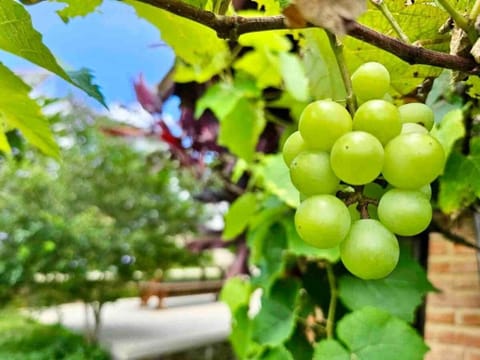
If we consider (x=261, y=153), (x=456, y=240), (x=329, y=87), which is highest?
(x=329, y=87)

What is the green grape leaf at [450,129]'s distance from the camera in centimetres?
47

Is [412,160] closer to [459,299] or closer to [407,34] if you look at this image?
[407,34]

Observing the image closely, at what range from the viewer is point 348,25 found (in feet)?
0.56

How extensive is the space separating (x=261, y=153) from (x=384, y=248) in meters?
0.80

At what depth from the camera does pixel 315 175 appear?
0.70ft

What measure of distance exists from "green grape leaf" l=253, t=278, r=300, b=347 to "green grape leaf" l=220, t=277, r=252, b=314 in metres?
0.14

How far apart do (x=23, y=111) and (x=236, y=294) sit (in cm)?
60

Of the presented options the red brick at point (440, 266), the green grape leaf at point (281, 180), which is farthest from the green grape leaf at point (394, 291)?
the red brick at point (440, 266)

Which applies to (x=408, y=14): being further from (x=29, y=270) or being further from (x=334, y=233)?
(x=29, y=270)

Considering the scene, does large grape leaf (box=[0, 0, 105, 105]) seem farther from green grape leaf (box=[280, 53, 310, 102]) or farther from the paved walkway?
the paved walkway

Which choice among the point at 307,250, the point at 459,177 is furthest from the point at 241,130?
the point at 459,177

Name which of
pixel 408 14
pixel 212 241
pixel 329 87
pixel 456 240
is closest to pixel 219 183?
pixel 212 241

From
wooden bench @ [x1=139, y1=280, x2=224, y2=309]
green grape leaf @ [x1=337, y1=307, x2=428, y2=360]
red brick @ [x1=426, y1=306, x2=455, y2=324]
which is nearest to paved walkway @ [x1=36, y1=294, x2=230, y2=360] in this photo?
wooden bench @ [x1=139, y1=280, x2=224, y2=309]

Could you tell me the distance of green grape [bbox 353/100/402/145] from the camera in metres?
0.21
